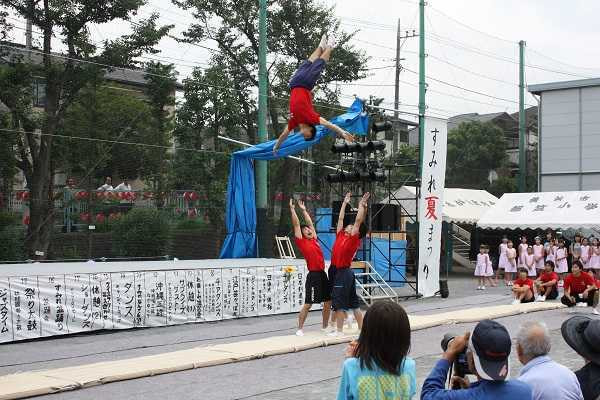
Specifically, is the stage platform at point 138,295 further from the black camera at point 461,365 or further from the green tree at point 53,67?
the black camera at point 461,365

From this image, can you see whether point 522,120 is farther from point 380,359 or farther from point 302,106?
point 380,359

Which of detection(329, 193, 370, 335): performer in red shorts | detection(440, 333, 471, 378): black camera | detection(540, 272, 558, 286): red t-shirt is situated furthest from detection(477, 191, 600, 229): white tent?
detection(440, 333, 471, 378): black camera

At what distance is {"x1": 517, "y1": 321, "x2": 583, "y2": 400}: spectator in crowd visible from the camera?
361 centimetres

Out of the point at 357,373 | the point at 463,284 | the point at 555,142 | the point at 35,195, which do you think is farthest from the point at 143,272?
the point at 555,142

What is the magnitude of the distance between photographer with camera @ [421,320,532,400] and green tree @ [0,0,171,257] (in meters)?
17.1

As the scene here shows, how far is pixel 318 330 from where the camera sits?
1223 centimetres

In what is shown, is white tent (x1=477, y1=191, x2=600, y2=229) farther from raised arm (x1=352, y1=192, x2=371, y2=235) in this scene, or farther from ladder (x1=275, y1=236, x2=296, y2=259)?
raised arm (x1=352, y1=192, x2=371, y2=235)

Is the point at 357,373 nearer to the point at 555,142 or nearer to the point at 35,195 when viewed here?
the point at 35,195

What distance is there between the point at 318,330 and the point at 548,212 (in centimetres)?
1521

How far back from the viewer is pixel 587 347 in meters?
3.73

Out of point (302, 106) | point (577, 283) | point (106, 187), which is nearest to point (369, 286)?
point (577, 283)

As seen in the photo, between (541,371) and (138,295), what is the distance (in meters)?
10.1

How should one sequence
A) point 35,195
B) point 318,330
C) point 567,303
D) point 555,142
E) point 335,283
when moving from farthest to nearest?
point 555,142, point 35,195, point 567,303, point 318,330, point 335,283

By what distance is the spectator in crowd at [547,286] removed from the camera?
1697cm
